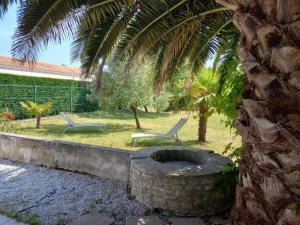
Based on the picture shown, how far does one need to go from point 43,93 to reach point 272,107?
2208cm

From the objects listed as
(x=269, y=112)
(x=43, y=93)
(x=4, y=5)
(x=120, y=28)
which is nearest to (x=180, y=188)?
(x=269, y=112)

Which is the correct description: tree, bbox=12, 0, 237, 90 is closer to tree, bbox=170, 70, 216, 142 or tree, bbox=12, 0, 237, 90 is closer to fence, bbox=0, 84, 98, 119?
tree, bbox=170, 70, 216, 142

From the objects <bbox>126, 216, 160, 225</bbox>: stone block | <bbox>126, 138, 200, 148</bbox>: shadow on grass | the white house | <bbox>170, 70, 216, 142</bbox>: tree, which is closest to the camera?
<bbox>126, 216, 160, 225</bbox>: stone block

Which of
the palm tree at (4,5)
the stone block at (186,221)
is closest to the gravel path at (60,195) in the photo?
the stone block at (186,221)

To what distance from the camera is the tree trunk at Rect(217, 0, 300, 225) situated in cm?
268

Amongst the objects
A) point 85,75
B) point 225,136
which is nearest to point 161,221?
point 85,75

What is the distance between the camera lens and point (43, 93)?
2286cm

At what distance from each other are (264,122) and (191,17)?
4167mm

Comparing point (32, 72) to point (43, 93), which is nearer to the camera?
point (43, 93)

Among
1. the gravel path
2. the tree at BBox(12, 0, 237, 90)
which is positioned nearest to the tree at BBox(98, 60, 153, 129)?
the tree at BBox(12, 0, 237, 90)

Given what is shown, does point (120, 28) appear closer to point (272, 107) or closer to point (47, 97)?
point (272, 107)

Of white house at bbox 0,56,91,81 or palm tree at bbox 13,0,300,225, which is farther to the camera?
white house at bbox 0,56,91,81

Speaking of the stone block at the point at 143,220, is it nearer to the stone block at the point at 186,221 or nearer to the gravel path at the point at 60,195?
the gravel path at the point at 60,195

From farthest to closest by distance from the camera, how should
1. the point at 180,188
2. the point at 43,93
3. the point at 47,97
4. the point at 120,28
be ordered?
the point at 47,97 < the point at 43,93 < the point at 120,28 < the point at 180,188
